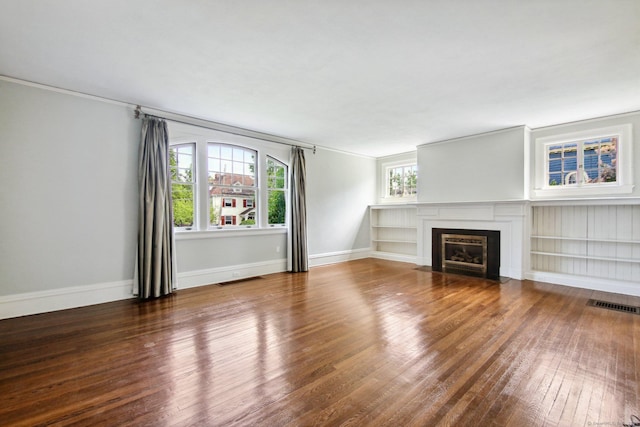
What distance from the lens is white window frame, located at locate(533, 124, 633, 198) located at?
448 cm

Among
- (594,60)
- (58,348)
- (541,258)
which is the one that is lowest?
(58,348)

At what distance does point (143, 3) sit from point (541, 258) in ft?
21.7

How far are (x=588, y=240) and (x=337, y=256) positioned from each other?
4.55 m

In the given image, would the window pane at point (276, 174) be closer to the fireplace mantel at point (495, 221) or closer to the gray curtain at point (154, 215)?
the gray curtain at point (154, 215)

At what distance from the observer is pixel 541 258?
17.3ft

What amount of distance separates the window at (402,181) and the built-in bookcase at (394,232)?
42cm

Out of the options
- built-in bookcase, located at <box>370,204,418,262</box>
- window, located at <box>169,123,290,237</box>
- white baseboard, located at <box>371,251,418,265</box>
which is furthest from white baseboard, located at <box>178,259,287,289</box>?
built-in bookcase, located at <box>370,204,418,262</box>

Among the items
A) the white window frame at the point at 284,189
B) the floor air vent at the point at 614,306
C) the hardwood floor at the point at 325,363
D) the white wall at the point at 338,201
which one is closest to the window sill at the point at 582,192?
the hardwood floor at the point at 325,363

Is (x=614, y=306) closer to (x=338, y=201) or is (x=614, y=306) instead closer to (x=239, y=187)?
(x=338, y=201)

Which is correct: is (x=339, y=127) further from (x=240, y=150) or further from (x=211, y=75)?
(x=211, y=75)

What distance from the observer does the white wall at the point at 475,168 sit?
17.2ft

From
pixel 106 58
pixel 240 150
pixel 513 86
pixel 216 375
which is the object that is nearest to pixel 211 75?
pixel 106 58

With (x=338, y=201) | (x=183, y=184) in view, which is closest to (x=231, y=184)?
(x=183, y=184)

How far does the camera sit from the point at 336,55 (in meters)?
2.84
